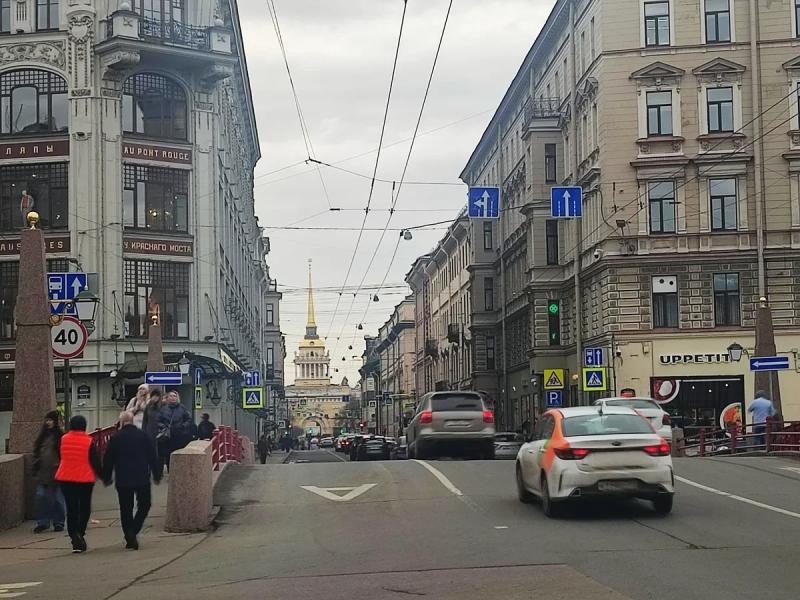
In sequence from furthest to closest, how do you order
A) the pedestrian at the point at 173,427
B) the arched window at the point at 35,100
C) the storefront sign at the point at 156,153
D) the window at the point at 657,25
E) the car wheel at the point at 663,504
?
the window at the point at 657,25 < the arched window at the point at 35,100 < the storefront sign at the point at 156,153 < the pedestrian at the point at 173,427 < the car wheel at the point at 663,504

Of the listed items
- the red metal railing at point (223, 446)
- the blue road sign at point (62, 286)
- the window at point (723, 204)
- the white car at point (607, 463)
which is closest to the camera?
the white car at point (607, 463)

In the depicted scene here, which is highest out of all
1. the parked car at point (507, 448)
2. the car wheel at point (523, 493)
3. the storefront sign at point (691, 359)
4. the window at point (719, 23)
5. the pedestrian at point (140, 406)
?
the window at point (719, 23)

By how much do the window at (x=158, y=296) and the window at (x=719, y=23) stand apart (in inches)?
850

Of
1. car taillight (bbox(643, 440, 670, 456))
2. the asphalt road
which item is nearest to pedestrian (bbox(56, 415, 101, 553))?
the asphalt road

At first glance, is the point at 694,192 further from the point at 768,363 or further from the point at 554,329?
the point at 768,363

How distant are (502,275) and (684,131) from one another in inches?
804

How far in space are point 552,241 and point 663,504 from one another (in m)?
40.3

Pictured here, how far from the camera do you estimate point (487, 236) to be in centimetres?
7512

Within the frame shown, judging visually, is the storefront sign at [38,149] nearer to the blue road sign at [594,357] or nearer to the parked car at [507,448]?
the parked car at [507,448]

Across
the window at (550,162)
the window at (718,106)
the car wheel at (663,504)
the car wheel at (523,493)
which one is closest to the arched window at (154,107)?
the window at (550,162)

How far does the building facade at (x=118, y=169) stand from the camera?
42625 mm

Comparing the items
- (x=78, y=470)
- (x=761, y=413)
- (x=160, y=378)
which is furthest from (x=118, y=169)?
(x=78, y=470)

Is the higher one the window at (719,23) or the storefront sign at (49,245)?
the window at (719,23)

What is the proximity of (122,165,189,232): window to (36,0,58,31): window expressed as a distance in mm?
5960
